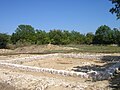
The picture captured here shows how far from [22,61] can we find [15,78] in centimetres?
799

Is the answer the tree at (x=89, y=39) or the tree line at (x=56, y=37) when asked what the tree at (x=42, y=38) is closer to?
the tree line at (x=56, y=37)

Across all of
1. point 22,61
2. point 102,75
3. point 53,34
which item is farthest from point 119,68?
point 53,34

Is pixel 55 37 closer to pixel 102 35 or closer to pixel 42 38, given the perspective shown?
pixel 42 38

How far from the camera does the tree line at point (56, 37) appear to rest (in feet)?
198

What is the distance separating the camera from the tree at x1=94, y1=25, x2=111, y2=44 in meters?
67.6

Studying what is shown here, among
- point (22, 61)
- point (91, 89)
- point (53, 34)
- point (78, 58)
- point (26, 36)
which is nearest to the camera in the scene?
point (91, 89)

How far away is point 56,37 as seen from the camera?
66312 millimetres

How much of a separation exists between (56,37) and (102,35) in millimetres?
13106

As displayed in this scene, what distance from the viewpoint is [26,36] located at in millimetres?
60844

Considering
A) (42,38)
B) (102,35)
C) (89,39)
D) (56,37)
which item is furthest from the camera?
(89,39)

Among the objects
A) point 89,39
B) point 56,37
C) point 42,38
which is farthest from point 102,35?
point 42,38

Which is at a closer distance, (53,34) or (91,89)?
(91,89)

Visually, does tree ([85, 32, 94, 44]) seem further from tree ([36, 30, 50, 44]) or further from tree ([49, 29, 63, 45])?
tree ([36, 30, 50, 44])

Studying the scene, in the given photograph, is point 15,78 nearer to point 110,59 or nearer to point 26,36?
point 110,59
